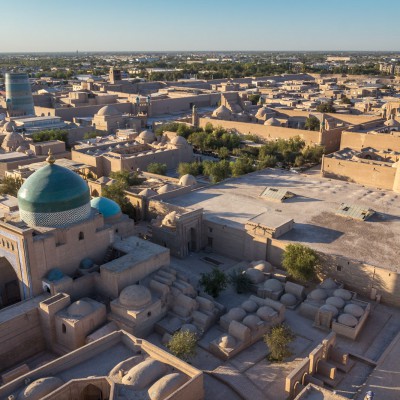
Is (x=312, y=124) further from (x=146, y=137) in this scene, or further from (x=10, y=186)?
(x=10, y=186)

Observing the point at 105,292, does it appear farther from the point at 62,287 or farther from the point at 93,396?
the point at 93,396

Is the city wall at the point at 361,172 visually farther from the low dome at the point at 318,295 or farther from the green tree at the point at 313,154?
the low dome at the point at 318,295

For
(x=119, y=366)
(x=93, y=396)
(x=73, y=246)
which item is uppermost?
(x=73, y=246)

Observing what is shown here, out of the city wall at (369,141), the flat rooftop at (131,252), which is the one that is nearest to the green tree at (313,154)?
the city wall at (369,141)

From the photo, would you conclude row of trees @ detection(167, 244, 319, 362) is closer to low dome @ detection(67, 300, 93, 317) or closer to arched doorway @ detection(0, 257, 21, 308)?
low dome @ detection(67, 300, 93, 317)

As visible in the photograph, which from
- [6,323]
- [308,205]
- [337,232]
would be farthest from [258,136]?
[6,323]
